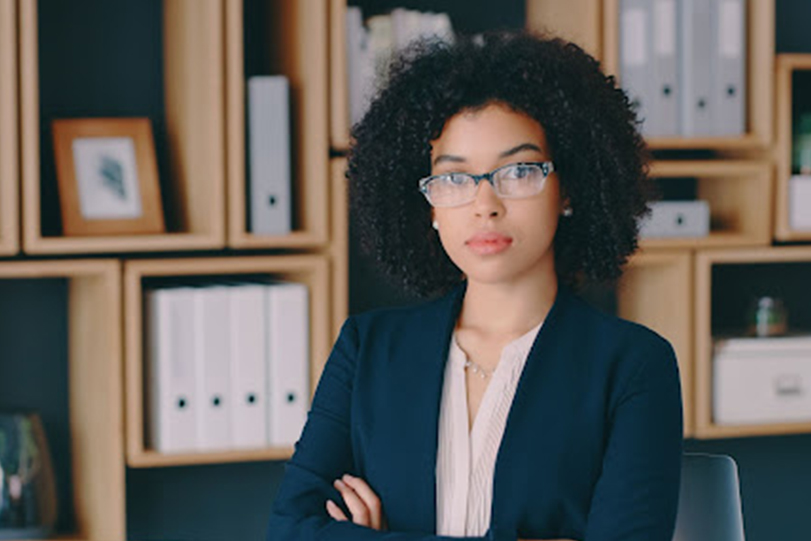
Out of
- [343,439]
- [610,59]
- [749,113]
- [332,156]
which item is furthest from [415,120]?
[749,113]

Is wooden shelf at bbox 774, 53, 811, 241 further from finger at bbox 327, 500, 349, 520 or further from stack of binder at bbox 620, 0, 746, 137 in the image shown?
finger at bbox 327, 500, 349, 520

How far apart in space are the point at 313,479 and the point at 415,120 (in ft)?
1.59

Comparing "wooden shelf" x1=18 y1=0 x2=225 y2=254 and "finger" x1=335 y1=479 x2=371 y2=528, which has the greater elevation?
"wooden shelf" x1=18 y1=0 x2=225 y2=254

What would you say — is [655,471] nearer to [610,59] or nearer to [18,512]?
[610,59]

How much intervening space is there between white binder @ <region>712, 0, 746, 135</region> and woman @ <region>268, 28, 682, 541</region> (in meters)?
A: 1.29

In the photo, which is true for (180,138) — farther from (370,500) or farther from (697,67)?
(370,500)

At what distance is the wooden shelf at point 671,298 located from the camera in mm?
2803

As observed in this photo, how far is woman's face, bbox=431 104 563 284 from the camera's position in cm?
140

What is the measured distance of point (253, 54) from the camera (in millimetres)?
2883

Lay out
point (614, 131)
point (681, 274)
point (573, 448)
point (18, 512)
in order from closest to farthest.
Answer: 1. point (573, 448)
2. point (614, 131)
3. point (18, 512)
4. point (681, 274)

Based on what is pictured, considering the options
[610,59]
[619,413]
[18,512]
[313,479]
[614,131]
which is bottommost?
[18,512]

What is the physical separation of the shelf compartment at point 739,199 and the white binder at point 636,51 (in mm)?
156

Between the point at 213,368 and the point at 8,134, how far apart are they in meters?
0.64

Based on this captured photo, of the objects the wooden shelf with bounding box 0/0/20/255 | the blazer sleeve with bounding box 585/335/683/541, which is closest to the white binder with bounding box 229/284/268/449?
the wooden shelf with bounding box 0/0/20/255
